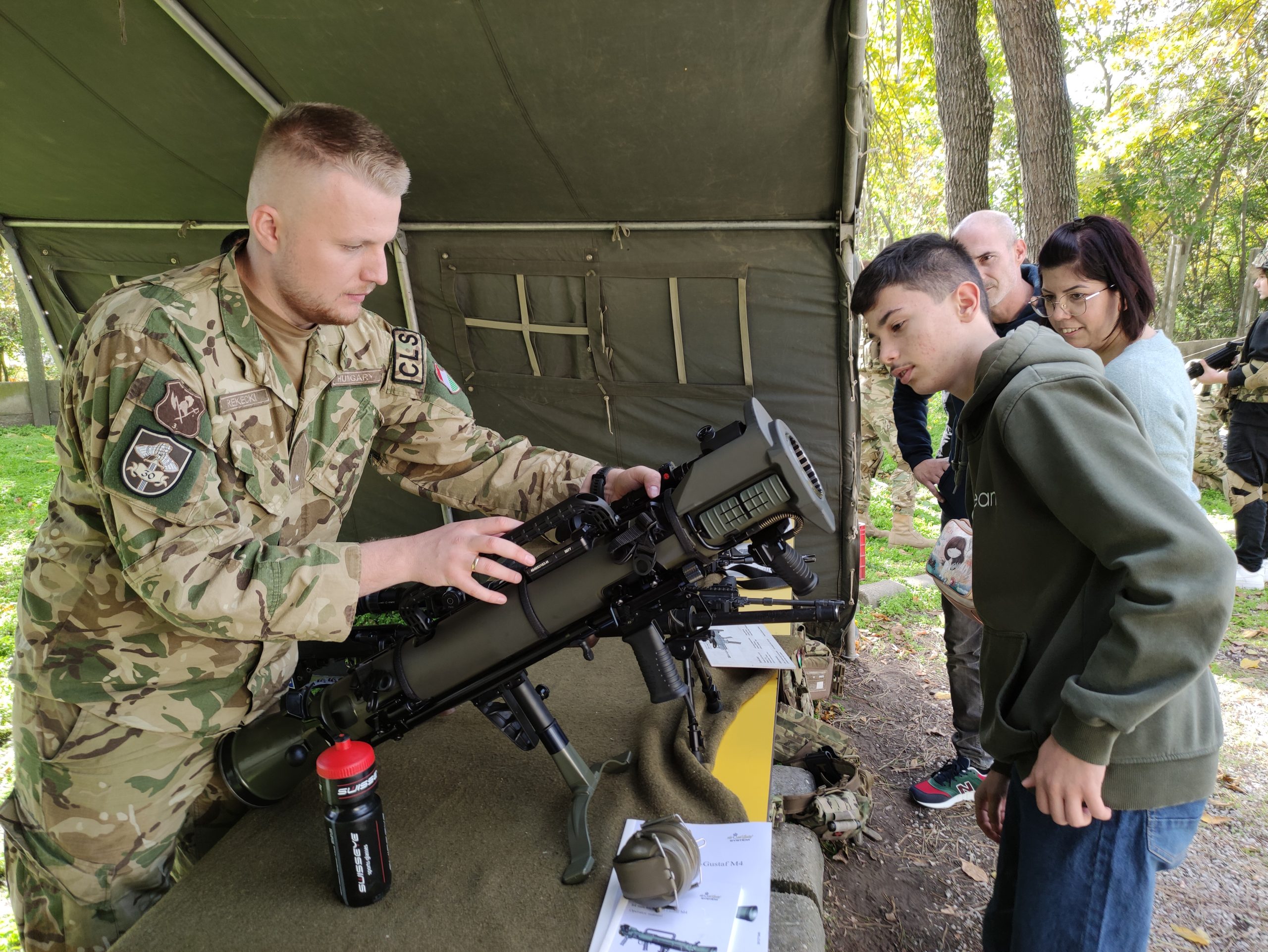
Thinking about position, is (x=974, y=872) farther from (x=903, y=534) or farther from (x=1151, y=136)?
(x=1151, y=136)

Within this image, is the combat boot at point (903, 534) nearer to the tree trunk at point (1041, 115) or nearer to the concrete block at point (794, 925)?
the tree trunk at point (1041, 115)

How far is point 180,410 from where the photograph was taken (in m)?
1.55

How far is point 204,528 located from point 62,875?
921 millimetres

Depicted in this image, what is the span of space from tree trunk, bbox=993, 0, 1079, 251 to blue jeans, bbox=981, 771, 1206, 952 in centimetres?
483

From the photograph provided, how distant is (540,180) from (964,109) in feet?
13.3

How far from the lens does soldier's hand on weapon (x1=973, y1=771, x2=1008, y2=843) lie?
5.70ft

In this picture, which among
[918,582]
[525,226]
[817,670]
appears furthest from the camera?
[918,582]

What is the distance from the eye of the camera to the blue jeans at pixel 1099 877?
52.7 inches

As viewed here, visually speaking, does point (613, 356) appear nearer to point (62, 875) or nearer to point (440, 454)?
point (440, 454)

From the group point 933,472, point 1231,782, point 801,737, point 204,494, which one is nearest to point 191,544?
point 204,494

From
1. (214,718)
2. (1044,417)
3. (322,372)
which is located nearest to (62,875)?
(214,718)

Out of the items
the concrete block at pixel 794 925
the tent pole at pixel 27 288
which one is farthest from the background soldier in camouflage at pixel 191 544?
the tent pole at pixel 27 288

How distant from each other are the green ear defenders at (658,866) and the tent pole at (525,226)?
9.28 feet

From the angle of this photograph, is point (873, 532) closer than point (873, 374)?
No
